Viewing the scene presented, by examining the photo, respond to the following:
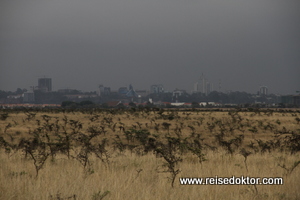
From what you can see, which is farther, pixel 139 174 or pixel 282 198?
pixel 139 174

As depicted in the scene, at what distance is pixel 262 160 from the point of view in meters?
11.7

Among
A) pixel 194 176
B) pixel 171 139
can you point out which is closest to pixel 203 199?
pixel 194 176

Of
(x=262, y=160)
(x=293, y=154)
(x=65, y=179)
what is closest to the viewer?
(x=65, y=179)

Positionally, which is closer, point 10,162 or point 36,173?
point 36,173

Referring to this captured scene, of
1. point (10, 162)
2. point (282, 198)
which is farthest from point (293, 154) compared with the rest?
point (10, 162)

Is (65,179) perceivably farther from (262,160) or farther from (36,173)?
(262,160)

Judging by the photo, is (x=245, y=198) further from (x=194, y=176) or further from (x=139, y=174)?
(x=139, y=174)

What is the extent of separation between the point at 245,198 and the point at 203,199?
846 millimetres

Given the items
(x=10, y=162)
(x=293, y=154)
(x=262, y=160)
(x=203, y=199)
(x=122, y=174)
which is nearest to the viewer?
(x=203, y=199)

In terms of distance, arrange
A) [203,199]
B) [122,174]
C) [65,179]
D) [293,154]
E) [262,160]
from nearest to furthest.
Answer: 1. [203,199]
2. [65,179]
3. [122,174]
4. [262,160]
5. [293,154]

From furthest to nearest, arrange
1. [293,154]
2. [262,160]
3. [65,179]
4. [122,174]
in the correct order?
[293,154]
[262,160]
[122,174]
[65,179]

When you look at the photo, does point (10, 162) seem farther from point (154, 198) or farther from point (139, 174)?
point (154, 198)

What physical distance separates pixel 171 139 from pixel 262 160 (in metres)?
3.12

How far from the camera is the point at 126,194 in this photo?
23.8ft
